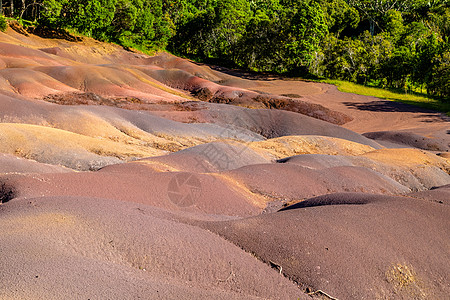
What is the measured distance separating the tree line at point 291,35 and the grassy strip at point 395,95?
168cm

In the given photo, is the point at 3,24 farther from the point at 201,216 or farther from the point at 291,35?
the point at 201,216

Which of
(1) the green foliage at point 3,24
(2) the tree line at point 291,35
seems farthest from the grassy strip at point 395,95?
(1) the green foliage at point 3,24

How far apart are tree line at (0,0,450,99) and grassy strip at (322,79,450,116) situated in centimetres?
168

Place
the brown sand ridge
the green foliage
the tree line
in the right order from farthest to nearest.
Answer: the tree line → the green foliage → the brown sand ridge

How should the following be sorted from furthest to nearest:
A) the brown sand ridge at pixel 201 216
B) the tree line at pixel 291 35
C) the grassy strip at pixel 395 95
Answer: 1. the tree line at pixel 291 35
2. the grassy strip at pixel 395 95
3. the brown sand ridge at pixel 201 216

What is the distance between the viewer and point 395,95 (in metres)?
37.8

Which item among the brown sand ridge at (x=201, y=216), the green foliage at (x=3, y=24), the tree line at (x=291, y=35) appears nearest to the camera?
the brown sand ridge at (x=201, y=216)

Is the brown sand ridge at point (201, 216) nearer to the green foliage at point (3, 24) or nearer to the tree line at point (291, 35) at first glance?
the green foliage at point (3, 24)

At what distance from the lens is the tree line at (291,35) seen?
40.9 meters

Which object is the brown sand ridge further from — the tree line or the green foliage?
the tree line

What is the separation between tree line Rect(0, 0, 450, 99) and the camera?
134 ft

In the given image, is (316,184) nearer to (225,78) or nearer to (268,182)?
(268,182)

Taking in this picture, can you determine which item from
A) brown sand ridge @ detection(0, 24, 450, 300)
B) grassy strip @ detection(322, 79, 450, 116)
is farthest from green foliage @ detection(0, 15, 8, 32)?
grassy strip @ detection(322, 79, 450, 116)

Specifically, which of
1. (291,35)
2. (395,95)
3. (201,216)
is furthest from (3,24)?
(395,95)
